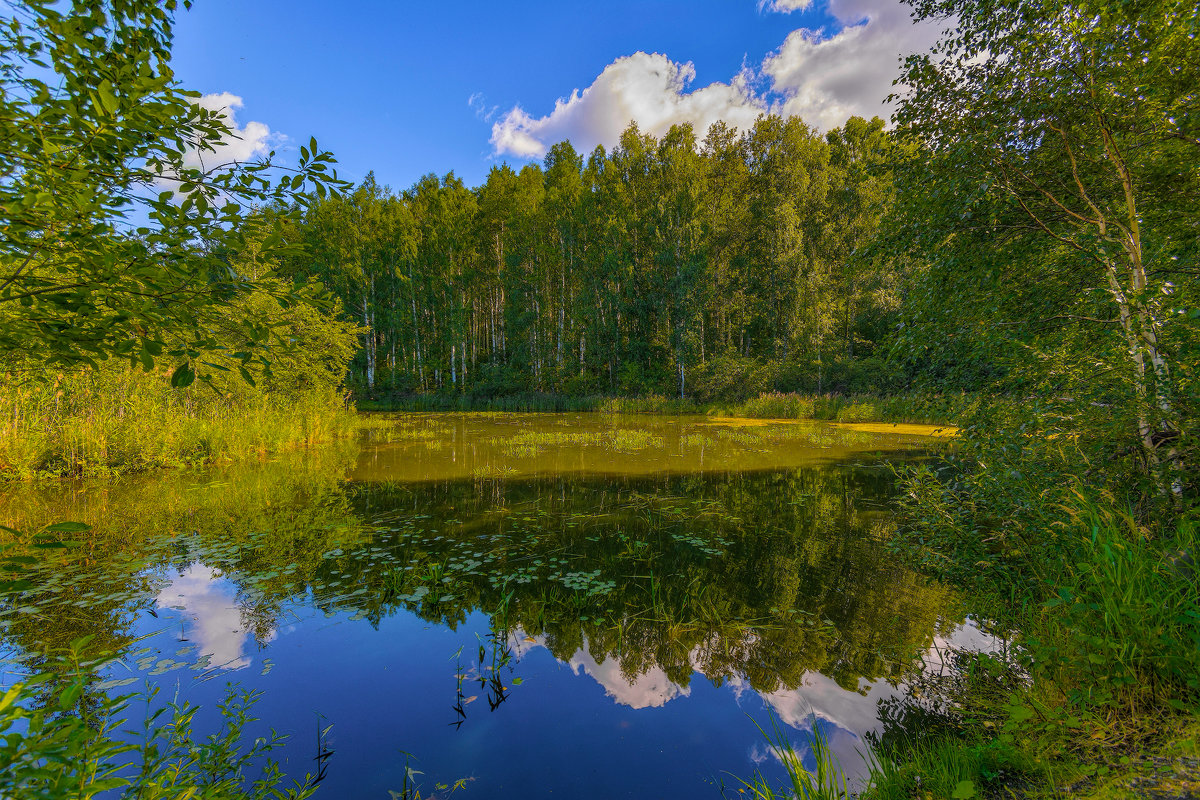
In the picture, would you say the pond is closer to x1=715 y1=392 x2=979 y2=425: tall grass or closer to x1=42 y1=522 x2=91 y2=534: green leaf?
x1=42 y1=522 x2=91 y2=534: green leaf

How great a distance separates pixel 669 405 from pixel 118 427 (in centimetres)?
2418

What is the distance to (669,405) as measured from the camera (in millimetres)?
29516

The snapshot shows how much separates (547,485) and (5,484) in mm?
10763

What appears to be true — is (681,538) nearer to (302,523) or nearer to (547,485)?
(547,485)

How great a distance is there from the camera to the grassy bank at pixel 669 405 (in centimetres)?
2468

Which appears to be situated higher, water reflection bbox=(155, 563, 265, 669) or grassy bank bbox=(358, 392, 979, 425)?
grassy bank bbox=(358, 392, 979, 425)

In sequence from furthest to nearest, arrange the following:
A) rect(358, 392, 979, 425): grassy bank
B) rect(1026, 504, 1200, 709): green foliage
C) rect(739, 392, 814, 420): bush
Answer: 1. rect(739, 392, 814, 420): bush
2. rect(358, 392, 979, 425): grassy bank
3. rect(1026, 504, 1200, 709): green foliage

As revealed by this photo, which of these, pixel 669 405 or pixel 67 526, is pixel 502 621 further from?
pixel 669 405

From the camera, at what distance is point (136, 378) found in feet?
37.7

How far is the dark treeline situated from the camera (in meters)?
30.3

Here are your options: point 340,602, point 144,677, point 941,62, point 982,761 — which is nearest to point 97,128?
point 144,677

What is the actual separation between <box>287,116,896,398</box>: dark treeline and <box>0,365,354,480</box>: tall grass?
66.5 feet

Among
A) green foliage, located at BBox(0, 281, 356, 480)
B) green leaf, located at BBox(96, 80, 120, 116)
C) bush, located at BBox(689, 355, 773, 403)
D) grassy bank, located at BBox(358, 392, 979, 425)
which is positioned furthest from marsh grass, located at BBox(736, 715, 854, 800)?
bush, located at BBox(689, 355, 773, 403)

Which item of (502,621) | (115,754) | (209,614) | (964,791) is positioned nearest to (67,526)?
(115,754)
